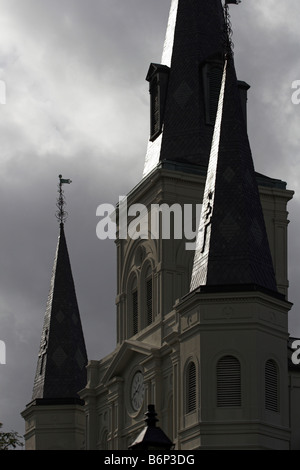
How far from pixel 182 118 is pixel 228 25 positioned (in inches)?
292

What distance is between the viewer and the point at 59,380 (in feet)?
237

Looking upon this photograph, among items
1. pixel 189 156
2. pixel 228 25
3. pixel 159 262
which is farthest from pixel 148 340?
pixel 228 25

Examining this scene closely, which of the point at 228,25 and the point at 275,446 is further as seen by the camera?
the point at 228,25

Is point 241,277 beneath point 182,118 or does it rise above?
beneath

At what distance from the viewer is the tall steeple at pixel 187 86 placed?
221 feet

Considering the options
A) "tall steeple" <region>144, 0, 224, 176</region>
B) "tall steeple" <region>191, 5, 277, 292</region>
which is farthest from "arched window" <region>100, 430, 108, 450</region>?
"tall steeple" <region>191, 5, 277, 292</region>

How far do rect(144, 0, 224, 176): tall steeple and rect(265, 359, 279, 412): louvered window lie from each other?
535 inches

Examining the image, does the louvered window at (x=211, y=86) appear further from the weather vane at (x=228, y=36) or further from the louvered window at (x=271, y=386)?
the louvered window at (x=271, y=386)

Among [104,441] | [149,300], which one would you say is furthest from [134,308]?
[104,441]

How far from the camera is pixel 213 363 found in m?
54.4

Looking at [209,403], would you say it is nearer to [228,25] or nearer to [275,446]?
[275,446]

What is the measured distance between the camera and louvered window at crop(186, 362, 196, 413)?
181 feet

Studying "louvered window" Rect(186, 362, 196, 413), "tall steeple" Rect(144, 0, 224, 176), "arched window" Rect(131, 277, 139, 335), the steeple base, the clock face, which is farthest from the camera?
the steeple base

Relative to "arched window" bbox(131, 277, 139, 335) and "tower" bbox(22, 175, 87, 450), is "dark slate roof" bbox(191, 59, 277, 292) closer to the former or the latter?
"arched window" bbox(131, 277, 139, 335)
